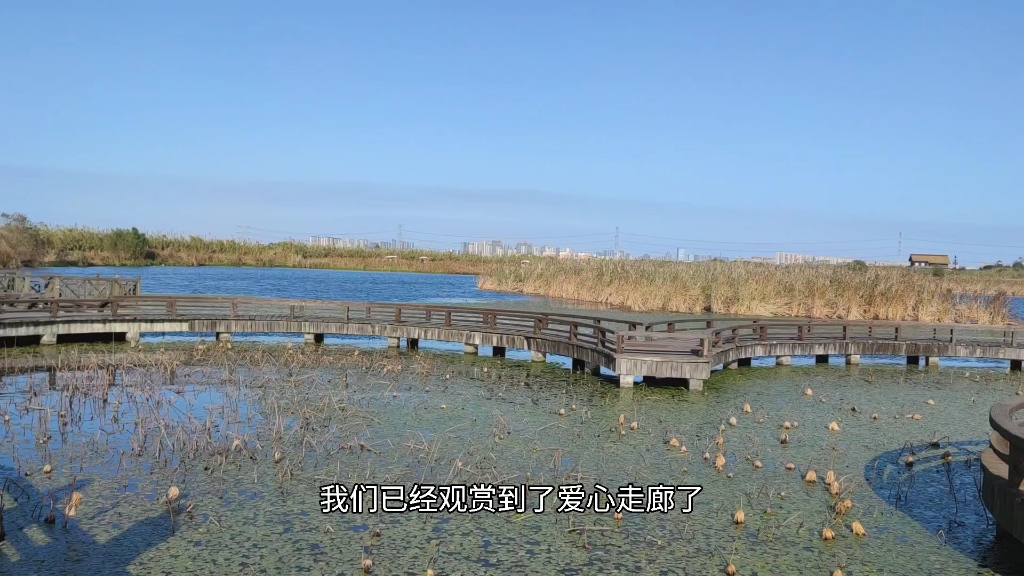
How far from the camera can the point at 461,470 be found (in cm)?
902

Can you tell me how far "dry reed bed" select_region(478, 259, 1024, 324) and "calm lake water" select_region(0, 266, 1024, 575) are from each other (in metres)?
12.3

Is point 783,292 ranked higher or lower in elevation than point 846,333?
higher

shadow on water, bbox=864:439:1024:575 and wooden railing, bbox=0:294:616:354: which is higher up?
wooden railing, bbox=0:294:616:354

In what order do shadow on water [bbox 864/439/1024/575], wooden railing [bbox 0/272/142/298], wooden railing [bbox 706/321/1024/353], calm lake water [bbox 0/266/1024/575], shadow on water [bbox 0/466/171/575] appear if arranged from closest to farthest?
shadow on water [bbox 0/466/171/575] < calm lake water [bbox 0/266/1024/575] < shadow on water [bbox 864/439/1024/575] < wooden railing [bbox 706/321/1024/353] < wooden railing [bbox 0/272/142/298]

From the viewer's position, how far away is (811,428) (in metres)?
12.1

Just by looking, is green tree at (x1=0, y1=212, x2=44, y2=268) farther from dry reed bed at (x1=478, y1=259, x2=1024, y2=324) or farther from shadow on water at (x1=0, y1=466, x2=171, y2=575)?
shadow on water at (x1=0, y1=466, x2=171, y2=575)

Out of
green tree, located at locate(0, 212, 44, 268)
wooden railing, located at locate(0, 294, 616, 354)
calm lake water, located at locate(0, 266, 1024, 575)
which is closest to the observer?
calm lake water, located at locate(0, 266, 1024, 575)

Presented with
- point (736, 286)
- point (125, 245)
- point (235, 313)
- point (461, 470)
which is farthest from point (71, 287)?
point (125, 245)

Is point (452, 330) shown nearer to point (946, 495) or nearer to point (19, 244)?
point (946, 495)

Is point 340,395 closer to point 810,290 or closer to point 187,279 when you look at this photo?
point 810,290

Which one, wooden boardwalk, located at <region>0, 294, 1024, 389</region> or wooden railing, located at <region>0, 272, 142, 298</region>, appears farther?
wooden railing, located at <region>0, 272, 142, 298</region>

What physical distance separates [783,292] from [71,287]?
24.5 meters

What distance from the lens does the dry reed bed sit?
28.0 metres

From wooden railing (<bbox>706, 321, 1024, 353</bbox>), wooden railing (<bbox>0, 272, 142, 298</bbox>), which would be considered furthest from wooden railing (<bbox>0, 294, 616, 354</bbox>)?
wooden railing (<bbox>706, 321, 1024, 353</bbox>)
